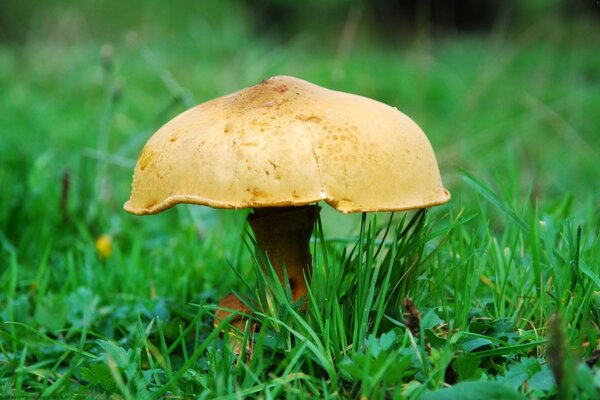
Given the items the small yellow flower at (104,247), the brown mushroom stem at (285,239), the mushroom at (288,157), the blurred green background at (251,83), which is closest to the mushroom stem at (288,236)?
the brown mushroom stem at (285,239)

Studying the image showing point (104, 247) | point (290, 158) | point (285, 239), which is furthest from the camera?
point (104, 247)

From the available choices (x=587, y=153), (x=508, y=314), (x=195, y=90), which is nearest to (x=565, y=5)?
(x=587, y=153)

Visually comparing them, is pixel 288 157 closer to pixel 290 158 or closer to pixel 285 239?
pixel 290 158

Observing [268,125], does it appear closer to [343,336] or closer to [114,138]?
[343,336]

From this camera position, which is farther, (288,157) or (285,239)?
(285,239)

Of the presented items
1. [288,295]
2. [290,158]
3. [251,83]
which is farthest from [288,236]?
[251,83]

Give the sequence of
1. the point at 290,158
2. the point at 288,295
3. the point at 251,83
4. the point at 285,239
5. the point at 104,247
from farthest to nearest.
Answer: the point at 251,83 < the point at 104,247 < the point at 285,239 < the point at 288,295 < the point at 290,158
